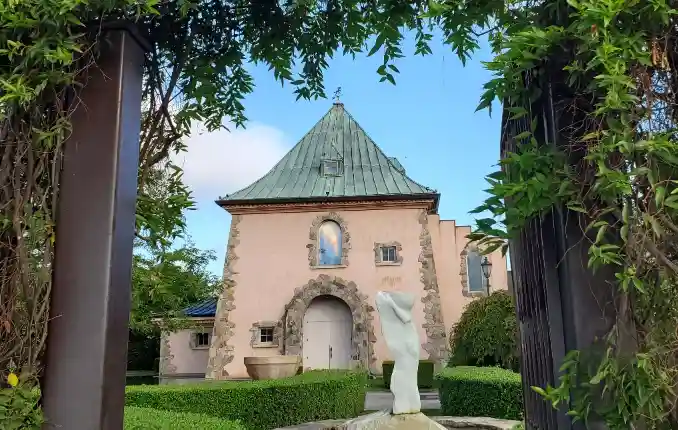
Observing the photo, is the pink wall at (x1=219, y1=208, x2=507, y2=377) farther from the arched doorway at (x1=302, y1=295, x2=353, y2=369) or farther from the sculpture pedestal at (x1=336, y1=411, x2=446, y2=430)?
the sculpture pedestal at (x1=336, y1=411, x2=446, y2=430)

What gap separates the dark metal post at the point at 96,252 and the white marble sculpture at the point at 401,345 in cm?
455

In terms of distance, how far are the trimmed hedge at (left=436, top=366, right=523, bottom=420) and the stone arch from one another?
22.6 feet

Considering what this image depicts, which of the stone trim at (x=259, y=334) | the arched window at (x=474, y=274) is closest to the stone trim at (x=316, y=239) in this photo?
the stone trim at (x=259, y=334)

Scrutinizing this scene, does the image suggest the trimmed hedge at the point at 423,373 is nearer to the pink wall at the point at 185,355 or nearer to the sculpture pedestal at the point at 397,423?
the pink wall at the point at 185,355

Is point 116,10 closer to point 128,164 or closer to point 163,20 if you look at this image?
point 163,20

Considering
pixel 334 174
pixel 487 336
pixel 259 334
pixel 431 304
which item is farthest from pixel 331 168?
pixel 487 336

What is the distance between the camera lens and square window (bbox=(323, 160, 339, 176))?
2048 cm

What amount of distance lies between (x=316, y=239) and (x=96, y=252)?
17006mm

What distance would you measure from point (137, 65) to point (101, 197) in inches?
22.5

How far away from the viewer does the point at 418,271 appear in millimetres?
18531

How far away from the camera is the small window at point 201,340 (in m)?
20.5

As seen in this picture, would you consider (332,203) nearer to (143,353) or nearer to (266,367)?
(266,367)

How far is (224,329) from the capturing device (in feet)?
60.7

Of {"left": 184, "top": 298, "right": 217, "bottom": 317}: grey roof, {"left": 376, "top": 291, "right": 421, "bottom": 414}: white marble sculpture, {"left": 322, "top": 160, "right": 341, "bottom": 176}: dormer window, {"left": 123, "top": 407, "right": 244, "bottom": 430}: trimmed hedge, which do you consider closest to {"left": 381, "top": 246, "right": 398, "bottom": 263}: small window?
{"left": 322, "top": 160, "right": 341, "bottom": 176}: dormer window
